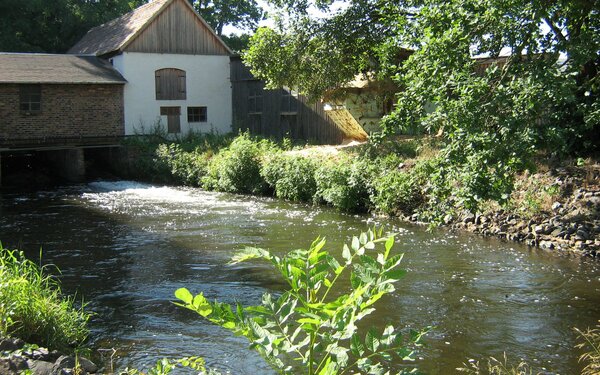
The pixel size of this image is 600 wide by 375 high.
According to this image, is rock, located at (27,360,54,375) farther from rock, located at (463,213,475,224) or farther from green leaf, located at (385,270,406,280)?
rock, located at (463,213,475,224)

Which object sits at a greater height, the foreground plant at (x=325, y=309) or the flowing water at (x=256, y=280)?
the foreground plant at (x=325, y=309)

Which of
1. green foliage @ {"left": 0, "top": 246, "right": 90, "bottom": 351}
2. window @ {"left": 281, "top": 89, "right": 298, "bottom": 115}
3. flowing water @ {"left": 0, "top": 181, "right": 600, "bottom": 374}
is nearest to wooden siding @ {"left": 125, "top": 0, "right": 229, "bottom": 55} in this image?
window @ {"left": 281, "top": 89, "right": 298, "bottom": 115}

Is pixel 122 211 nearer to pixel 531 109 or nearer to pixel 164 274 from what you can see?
pixel 164 274

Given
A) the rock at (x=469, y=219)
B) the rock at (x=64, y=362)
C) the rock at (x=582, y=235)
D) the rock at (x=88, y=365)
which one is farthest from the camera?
the rock at (x=469, y=219)

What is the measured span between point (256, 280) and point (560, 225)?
6.73 m

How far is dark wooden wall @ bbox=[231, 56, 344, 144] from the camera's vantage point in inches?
1057

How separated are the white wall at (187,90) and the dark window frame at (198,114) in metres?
0.16

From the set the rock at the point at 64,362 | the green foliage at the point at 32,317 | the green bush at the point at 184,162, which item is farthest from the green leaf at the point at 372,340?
the green bush at the point at 184,162

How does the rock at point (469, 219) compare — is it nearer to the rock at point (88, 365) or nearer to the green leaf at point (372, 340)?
the rock at point (88, 365)

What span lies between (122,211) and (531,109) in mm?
13124

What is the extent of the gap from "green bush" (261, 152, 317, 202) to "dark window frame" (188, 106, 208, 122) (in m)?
12.2

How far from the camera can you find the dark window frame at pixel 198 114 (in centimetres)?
3256

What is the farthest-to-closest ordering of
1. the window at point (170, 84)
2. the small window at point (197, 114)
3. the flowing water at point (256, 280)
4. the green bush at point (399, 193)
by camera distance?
1. the small window at point (197, 114)
2. the window at point (170, 84)
3. the green bush at point (399, 193)
4. the flowing water at point (256, 280)

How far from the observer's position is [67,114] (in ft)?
93.7
